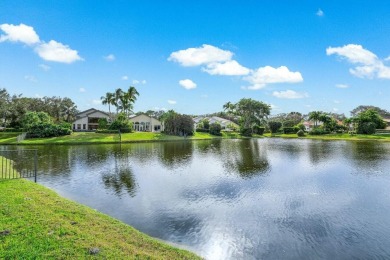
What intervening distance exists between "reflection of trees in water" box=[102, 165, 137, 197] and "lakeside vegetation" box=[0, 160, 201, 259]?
19.2 feet

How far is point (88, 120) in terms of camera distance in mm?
78125

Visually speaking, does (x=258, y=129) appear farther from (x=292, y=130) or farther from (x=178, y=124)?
(x=178, y=124)

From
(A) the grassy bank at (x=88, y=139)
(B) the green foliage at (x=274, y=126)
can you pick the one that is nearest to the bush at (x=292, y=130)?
(B) the green foliage at (x=274, y=126)

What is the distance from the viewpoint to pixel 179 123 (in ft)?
228

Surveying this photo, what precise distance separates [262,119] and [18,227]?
86.5 meters

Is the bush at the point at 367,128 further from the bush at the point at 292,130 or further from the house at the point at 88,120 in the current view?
the house at the point at 88,120

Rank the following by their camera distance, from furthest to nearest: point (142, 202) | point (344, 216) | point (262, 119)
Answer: point (262, 119), point (142, 202), point (344, 216)

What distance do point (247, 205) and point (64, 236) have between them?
31.2ft

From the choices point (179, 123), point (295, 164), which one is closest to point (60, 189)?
point (295, 164)

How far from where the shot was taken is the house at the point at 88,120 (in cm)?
7719

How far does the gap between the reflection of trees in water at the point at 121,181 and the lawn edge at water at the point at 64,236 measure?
19.3 feet

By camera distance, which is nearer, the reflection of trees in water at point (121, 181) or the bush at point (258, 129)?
the reflection of trees in water at point (121, 181)

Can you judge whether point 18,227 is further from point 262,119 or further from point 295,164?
point 262,119

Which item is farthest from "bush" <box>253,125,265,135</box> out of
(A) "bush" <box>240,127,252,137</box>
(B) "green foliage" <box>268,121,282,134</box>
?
(B) "green foliage" <box>268,121,282,134</box>
